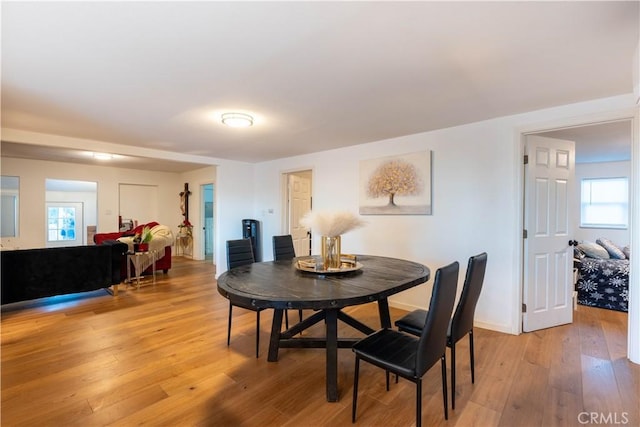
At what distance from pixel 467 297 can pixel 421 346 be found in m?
0.56

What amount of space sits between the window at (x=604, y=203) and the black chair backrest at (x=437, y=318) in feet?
19.4

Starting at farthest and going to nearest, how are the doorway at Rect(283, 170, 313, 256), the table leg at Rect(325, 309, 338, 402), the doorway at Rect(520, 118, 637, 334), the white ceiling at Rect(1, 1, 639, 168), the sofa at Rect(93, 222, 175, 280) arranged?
the doorway at Rect(283, 170, 313, 256)
the sofa at Rect(93, 222, 175, 280)
the doorway at Rect(520, 118, 637, 334)
the table leg at Rect(325, 309, 338, 402)
the white ceiling at Rect(1, 1, 639, 168)

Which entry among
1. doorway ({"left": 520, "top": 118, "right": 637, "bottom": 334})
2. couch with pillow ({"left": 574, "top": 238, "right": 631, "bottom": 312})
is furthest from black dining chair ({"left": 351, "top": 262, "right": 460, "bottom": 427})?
couch with pillow ({"left": 574, "top": 238, "right": 631, "bottom": 312})

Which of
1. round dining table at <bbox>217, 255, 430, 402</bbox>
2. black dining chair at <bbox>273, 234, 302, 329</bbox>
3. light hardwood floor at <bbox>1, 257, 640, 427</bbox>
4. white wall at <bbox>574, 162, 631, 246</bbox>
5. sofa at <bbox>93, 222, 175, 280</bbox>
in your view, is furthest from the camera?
white wall at <bbox>574, 162, 631, 246</bbox>

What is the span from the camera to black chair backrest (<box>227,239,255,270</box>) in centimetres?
290

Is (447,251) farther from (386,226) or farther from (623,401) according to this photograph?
(623,401)

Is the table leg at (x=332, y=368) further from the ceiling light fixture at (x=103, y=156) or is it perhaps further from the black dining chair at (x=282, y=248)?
the ceiling light fixture at (x=103, y=156)

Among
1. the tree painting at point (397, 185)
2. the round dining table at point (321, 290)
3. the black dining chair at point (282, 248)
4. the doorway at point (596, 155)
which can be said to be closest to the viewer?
the round dining table at point (321, 290)

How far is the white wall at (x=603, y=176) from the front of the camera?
525 cm

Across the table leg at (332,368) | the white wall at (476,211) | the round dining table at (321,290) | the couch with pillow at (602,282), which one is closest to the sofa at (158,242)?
the round dining table at (321,290)

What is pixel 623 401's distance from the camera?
1.88 meters

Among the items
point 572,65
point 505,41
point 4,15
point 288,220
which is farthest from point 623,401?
point 288,220

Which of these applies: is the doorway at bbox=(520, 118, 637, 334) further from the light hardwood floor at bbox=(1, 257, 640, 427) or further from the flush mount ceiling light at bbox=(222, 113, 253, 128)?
the flush mount ceiling light at bbox=(222, 113, 253, 128)

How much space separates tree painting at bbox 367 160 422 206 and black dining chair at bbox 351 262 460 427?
2.16 meters
